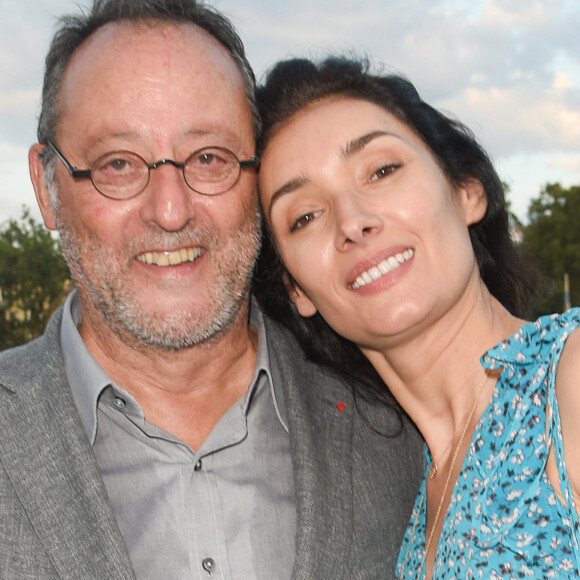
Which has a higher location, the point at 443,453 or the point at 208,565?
the point at 443,453

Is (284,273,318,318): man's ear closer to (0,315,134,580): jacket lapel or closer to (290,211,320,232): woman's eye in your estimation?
(290,211,320,232): woman's eye

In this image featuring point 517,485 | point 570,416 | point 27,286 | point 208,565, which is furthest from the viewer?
point 27,286

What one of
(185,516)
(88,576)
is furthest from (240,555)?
(88,576)

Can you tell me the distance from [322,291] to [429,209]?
58cm

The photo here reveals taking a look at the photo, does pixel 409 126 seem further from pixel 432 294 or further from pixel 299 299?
pixel 299 299

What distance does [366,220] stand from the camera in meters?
3.18

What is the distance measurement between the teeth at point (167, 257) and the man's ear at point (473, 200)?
1256 millimetres

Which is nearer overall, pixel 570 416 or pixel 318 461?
pixel 570 416

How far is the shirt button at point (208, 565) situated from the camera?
2986mm

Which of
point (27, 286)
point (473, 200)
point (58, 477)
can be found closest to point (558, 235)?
point (27, 286)

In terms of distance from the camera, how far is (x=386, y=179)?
325 centimetres

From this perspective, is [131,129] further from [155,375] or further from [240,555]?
[240,555]

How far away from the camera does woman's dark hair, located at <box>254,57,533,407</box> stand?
3.52 m

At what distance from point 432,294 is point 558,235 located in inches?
1880
